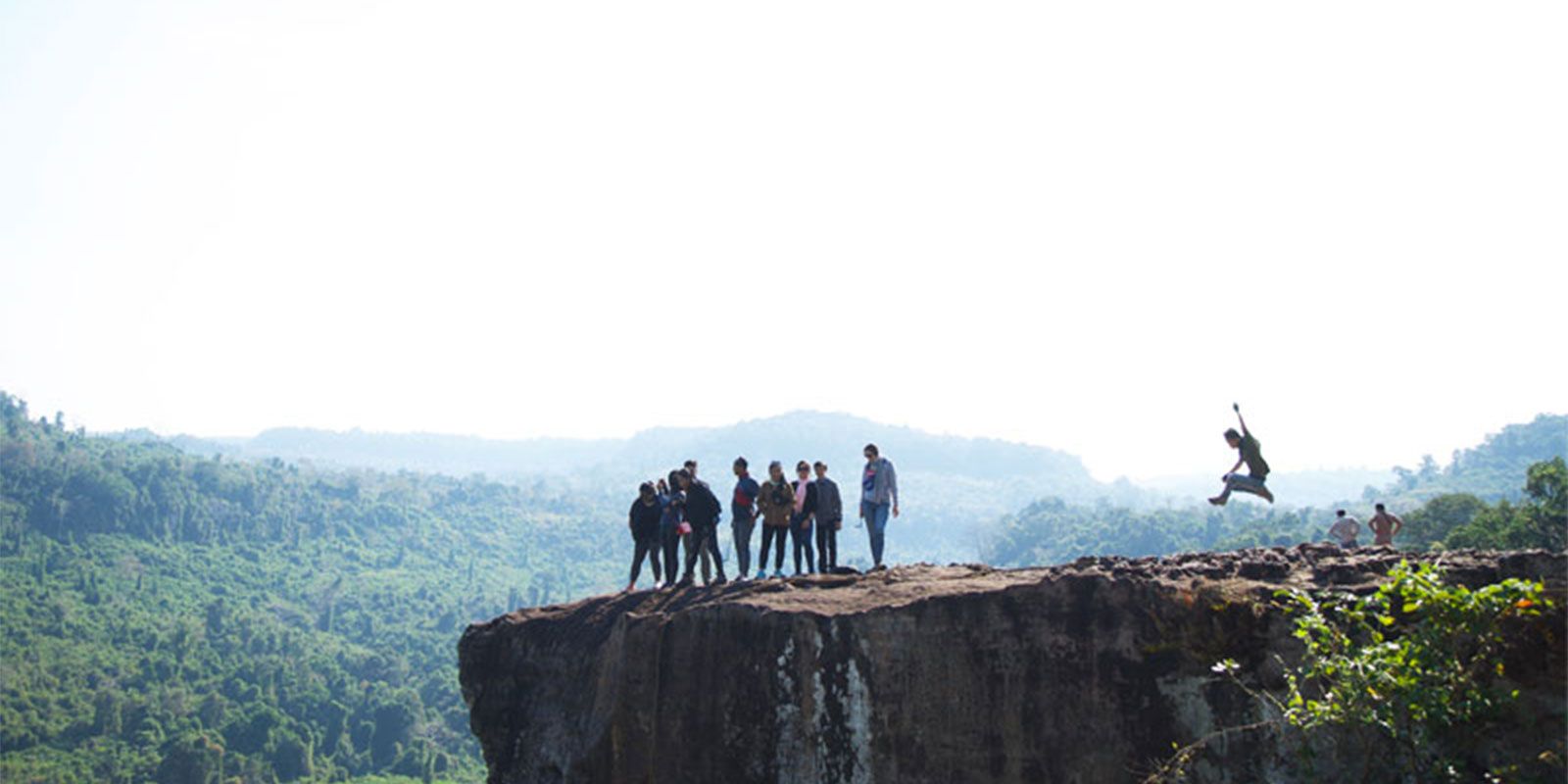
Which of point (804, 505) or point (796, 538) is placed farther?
point (796, 538)

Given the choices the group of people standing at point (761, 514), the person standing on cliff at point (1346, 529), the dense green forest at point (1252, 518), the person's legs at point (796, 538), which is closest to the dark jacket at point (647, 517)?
the group of people standing at point (761, 514)

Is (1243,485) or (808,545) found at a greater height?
(1243,485)

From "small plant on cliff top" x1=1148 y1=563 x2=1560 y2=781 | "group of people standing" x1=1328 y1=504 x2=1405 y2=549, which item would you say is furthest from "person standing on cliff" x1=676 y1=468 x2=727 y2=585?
"small plant on cliff top" x1=1148 y1=563 x2=1560 y2=781

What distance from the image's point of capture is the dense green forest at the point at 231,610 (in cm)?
7281

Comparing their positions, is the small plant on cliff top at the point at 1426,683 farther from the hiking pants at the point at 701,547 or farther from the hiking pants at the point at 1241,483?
the hiking pants at the point at 701,547

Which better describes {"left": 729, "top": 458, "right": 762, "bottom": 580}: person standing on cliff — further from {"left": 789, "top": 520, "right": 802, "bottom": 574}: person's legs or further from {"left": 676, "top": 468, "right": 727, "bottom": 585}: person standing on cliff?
{"left": 789, "top": 520, "right": 802, "bottom": 574}: person's legs

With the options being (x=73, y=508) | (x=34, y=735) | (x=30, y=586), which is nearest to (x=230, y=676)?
(x=34, y=735)

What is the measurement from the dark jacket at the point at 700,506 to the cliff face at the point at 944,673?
1053mm

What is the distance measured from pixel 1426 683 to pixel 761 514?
26.3ft

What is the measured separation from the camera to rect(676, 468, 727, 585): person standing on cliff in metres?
15.0

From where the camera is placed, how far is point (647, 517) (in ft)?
50.1

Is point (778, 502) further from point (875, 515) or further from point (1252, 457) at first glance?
point (1252, 457)

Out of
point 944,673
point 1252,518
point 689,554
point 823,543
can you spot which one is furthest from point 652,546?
point 1252,518

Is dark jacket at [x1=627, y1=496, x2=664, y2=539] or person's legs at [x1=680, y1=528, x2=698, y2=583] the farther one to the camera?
dark jacket at [x1=627, y1=496, x2=664, y2=539]
